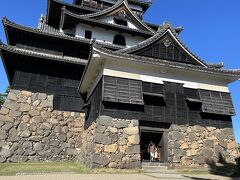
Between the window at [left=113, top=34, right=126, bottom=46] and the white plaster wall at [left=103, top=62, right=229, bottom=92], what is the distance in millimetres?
10978

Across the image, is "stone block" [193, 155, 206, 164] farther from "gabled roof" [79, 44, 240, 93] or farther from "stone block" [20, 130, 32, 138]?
"stone block" [20, 130, 32, 138]

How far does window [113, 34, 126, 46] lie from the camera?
2362 cm

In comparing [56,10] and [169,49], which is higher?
[56,10]

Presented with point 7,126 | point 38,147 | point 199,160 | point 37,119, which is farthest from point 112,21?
point 199,160

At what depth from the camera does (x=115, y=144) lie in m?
11.4

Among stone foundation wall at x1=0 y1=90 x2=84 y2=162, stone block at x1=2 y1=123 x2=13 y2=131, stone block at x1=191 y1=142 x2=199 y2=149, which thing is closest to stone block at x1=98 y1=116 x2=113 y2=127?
stone block at x1=191 y1=142 x2=199 y2=149

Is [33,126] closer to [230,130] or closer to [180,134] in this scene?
[180,134]

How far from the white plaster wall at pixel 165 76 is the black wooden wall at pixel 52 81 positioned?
6640mm

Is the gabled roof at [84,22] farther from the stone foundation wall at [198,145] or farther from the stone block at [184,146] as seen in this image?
Result: the stone block at [184,146]

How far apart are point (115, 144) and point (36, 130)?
772 cm

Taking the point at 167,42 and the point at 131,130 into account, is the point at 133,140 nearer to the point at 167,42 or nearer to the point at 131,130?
the point at 131,130

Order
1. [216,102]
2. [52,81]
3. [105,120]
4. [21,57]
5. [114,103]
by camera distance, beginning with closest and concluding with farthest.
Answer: [105,120]
[114,103]
[216,102]
[21,57]
[52,81]

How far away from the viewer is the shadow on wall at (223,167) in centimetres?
1043

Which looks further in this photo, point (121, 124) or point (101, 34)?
point (101, 34)
